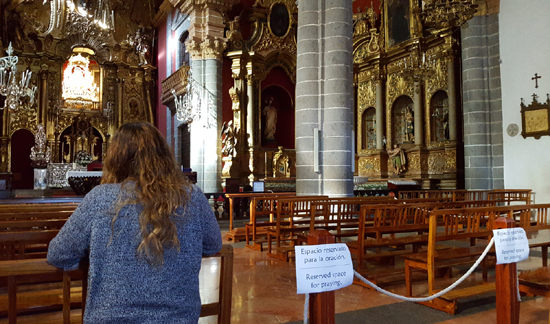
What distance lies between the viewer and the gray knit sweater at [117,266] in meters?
1.76

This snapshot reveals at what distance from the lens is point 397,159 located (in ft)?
54.7

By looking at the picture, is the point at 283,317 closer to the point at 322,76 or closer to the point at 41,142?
the point at 322,76

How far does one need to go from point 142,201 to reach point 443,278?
4.32 metres

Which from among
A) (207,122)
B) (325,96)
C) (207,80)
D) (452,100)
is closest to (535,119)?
(452,100)

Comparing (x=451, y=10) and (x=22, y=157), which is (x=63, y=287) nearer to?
(x=451, y=10)

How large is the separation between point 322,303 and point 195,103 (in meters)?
13.5

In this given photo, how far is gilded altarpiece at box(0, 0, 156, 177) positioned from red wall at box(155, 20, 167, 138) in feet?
1.44

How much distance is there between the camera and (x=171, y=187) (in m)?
1.88

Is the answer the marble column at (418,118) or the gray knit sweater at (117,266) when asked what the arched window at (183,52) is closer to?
the marble column at (418,118)

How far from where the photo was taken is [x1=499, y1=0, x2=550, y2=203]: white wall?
10.9 m

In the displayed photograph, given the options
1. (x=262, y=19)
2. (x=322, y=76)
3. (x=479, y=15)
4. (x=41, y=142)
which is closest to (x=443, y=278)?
(x=322, y=76)

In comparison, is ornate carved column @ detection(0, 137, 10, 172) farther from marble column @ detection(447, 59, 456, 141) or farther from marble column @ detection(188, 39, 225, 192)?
marble column @ detection(447, 59, 456, 141)

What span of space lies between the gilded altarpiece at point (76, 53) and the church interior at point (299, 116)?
78 mm

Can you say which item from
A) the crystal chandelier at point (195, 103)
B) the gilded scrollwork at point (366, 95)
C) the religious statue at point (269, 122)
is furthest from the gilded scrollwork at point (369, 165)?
the crystal chandelier at point (195, 103)
